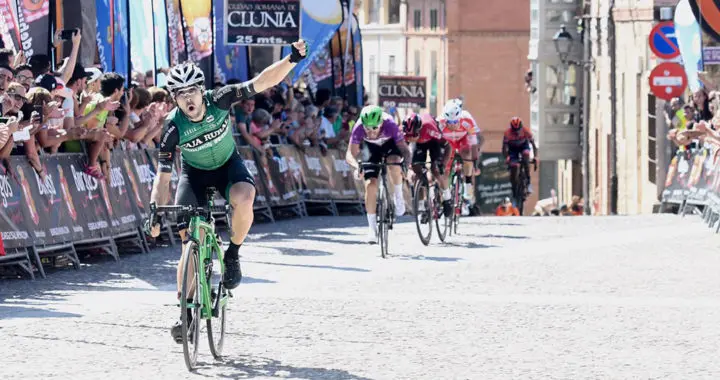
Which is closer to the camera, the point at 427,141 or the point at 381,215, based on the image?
the point at 381,215

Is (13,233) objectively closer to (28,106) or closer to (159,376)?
(28,106)

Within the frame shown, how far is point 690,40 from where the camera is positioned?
28.0 m

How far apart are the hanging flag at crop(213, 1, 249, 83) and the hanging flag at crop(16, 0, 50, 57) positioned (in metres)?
7.11

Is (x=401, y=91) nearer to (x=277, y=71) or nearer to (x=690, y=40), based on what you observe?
(x=690, y=40)

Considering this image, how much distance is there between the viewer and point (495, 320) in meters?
13.9

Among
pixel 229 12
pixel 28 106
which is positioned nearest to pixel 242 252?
pixel 28 106

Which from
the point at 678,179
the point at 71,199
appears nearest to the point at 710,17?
the point at 678,179

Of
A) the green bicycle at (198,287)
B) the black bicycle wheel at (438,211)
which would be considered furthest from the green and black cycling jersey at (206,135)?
the black bicycle wheel at (438,211)

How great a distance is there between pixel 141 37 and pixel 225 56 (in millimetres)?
4784

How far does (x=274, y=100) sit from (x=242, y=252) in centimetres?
872

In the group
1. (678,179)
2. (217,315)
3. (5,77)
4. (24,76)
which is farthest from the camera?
(678,179)

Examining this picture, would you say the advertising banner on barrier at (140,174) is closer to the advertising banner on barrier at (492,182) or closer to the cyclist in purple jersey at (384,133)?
the cyclist in purple jersey at (384,133)

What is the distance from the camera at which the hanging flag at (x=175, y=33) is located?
27406 mm

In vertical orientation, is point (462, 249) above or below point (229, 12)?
below
